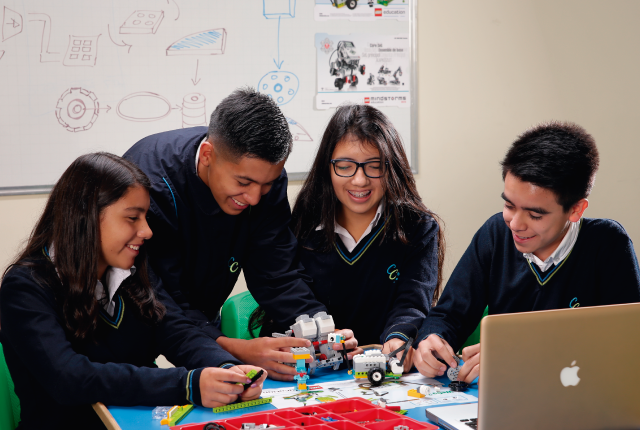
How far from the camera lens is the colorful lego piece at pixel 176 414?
122 cm

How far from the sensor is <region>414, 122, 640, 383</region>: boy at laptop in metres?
1.63

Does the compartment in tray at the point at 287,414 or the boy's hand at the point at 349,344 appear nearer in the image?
the compartment in tray at the point at 287,414

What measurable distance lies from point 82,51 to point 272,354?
1.78 m

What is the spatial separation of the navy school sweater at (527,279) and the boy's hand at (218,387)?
610 millimetres

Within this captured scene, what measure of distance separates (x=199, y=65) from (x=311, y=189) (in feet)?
3.51

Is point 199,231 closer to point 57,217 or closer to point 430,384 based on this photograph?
point 57,217

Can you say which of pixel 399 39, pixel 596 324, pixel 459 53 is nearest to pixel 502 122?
pixel 459 53

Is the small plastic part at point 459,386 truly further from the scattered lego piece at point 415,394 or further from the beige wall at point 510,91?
the beige wall at point 510,91

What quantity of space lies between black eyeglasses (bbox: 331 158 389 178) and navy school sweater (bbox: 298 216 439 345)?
0.17 m

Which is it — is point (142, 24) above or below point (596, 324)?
above

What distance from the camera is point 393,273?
1985 millimetres

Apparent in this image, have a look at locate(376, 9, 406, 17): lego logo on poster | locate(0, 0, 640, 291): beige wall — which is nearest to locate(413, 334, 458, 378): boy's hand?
locate(0, 0, 640, 291): beige wall

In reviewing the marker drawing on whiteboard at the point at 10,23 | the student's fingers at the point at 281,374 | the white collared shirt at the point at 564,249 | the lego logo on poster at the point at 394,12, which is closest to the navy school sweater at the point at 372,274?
the white collared shirt at the point at 564,249

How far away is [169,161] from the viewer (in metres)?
1.81
